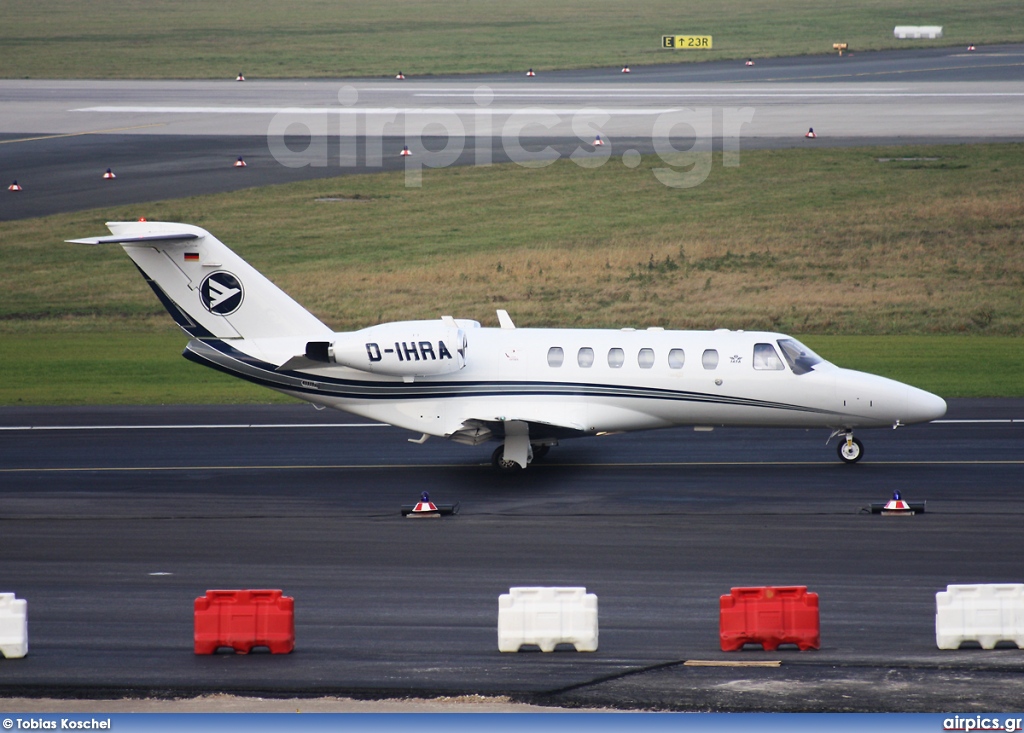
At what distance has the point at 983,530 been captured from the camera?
20422mm

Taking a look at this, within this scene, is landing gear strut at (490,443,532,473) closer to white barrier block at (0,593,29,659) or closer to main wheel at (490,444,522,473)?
main wheel at (490,444,522,473)

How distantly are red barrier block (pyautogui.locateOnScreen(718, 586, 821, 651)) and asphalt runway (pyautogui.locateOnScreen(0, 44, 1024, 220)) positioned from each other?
4154 cm

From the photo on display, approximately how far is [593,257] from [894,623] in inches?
1317

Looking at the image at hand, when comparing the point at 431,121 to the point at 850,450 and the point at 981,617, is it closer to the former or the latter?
the point at 850,450

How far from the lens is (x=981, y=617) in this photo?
48.1 feet

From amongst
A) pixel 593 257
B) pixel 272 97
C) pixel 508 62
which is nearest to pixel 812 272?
pixel 593 257

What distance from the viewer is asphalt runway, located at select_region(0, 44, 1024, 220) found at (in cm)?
5997

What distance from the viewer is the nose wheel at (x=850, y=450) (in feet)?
84.1

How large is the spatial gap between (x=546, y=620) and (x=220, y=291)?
12.9m

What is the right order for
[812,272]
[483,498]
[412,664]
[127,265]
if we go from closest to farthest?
[412,664] < [483,498] < [812,272] < [127,265]

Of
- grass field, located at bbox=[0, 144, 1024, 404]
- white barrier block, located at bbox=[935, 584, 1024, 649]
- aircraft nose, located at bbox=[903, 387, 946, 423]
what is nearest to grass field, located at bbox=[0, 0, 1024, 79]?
grass field, located at bbox=[0, 144, 1024, 404]

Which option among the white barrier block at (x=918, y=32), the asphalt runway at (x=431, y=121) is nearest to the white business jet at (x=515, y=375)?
the asphalt runway at (x=431, y=121)

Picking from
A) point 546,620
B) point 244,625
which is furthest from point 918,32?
point 244,625

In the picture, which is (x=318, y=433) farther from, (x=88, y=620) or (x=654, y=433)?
(x=88, y=620)
